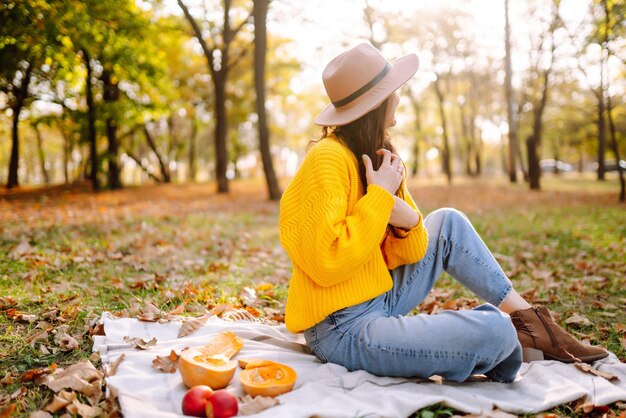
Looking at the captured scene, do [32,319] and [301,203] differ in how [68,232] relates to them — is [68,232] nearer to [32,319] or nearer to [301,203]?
[32,319]

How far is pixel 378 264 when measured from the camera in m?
2.63

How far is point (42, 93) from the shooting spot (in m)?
17.1

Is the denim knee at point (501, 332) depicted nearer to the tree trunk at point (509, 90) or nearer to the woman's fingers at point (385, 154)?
the woman's fingers at point (385, 154)

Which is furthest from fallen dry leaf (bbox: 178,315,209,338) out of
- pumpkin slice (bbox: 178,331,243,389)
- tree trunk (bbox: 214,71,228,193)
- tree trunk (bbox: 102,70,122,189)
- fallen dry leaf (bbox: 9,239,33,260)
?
tree trunk (bbox: 102,70,122,189)

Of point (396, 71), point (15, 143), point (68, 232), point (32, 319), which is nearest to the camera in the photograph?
point (396, 71)

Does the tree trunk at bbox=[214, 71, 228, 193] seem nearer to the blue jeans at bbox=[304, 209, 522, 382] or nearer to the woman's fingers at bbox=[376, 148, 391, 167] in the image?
the blue jeans at bbox=[304, 209, 522, 382]

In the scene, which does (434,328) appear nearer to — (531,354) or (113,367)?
(531,354)

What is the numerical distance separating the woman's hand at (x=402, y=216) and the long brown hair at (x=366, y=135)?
0.20 meters

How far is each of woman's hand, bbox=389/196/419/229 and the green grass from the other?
3.05 feet

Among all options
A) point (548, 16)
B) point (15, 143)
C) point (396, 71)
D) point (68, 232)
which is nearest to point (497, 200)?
point (548, 16)

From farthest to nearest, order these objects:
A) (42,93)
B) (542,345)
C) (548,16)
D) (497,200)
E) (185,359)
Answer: (548,16), (42,93), (497,200), (542,345), (185,359)

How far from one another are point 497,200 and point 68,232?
1083 centimetres

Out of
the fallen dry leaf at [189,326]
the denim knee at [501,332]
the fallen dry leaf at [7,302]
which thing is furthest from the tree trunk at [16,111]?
the denim knee at [501,332]

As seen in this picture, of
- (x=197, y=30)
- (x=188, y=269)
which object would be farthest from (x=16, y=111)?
(x=188, y=269)
